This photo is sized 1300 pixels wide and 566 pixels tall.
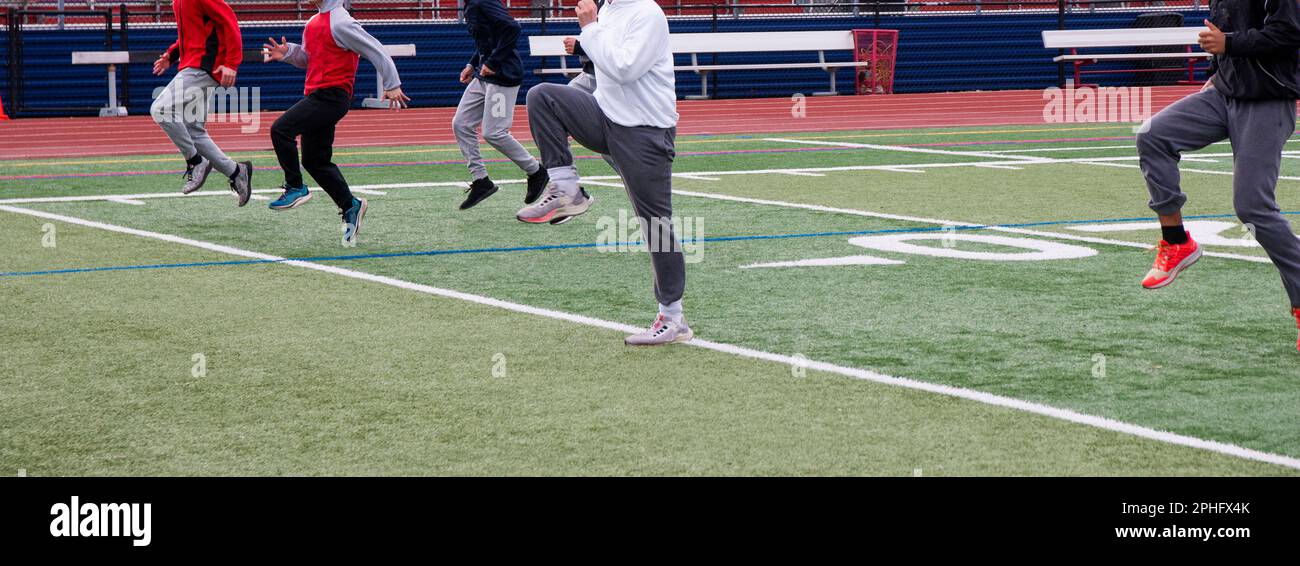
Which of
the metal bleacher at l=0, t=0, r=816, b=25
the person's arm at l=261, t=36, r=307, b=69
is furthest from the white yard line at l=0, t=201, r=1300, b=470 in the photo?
the metal bleacher at l=0, t=0, r=816, b=25

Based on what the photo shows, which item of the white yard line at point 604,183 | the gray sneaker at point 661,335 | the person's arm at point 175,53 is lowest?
the gray sneaker at point 661,335

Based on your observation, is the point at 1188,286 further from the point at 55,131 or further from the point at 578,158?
the point at 55,131

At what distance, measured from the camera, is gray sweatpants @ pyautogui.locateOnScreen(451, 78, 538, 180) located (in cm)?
1262

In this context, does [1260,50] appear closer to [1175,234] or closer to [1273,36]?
[1273,36]

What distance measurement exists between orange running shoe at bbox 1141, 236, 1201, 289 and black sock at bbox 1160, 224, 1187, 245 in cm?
2

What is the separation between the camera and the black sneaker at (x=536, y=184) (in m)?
12.6

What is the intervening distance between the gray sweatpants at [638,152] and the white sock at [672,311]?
18 millimetres

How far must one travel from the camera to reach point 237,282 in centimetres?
892

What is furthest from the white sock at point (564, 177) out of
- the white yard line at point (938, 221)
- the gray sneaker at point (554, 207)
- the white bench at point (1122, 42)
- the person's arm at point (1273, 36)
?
the white bench at point (1122, 42)

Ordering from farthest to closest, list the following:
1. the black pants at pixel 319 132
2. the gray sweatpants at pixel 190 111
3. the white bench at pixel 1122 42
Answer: the white bench at pixel 1122 42
the gray sweatpants at pixel 190 111
the black pants at pixel 319 132

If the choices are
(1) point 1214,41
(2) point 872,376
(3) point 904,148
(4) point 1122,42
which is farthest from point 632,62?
(4) point 1122,42

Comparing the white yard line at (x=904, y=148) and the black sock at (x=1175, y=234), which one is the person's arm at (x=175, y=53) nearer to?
the black sock at (x=1175, y=234)
